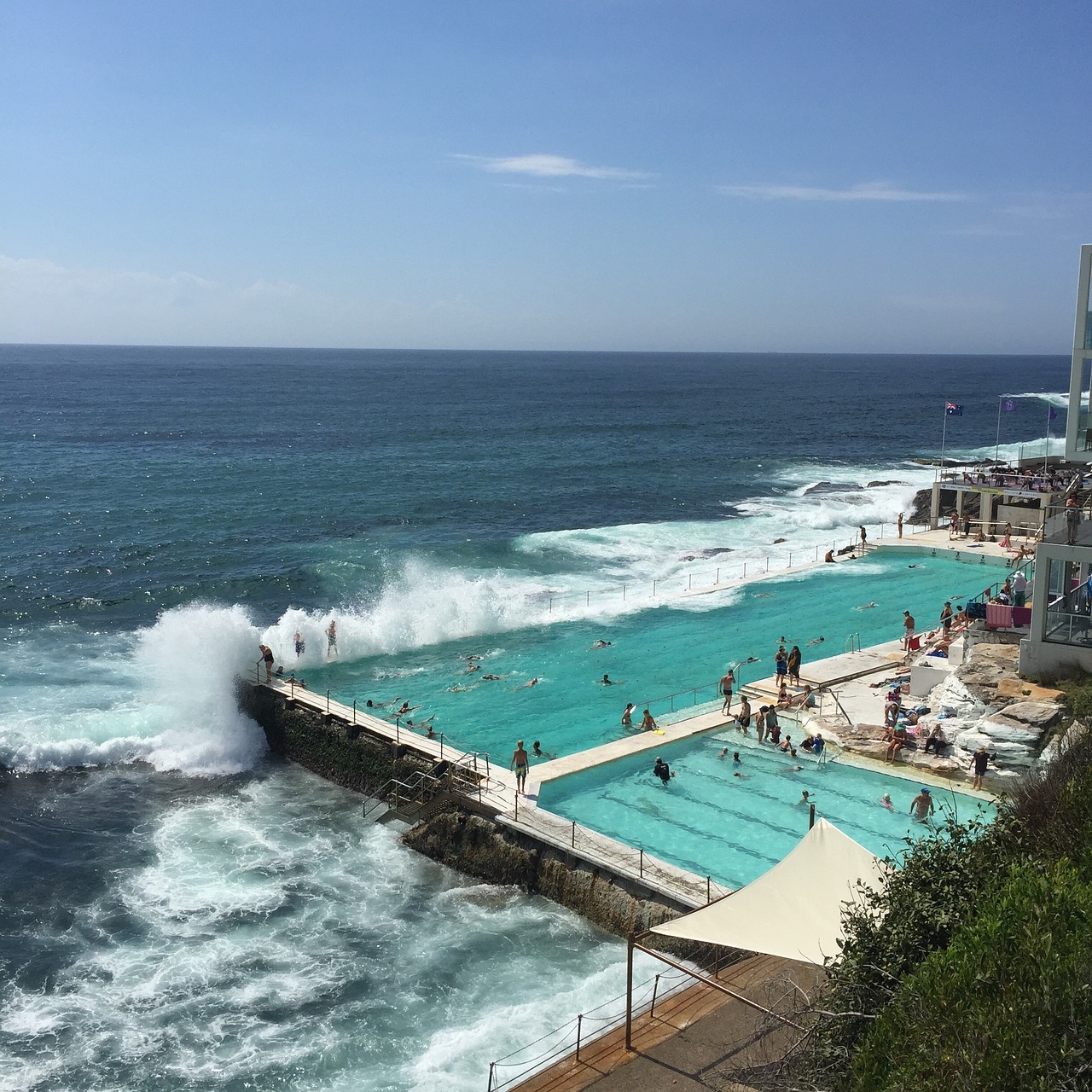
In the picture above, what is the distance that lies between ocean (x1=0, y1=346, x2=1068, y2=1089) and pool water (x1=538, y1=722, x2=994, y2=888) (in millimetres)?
2399

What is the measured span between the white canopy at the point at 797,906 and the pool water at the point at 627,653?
1120 centimetres

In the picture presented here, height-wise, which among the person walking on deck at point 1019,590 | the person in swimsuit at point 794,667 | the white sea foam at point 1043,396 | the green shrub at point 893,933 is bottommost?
the person in swimsuit at point 794,667

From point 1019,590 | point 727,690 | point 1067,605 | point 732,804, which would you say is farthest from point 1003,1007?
point 1019,590

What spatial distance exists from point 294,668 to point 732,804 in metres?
16.3

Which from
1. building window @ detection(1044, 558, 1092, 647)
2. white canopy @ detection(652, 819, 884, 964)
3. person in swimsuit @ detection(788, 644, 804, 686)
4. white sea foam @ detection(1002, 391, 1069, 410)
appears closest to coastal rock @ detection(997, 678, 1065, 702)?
building window @ detection(1044, 558, 1092, 647)

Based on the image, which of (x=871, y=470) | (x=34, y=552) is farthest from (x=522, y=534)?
(x=871, y=470)

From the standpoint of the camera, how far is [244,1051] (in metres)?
15.3

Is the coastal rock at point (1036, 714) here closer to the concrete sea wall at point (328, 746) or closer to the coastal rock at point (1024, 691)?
the coastal rock at point (1024, 691)

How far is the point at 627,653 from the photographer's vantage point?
106ft

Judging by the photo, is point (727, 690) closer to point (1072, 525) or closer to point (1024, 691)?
point (1024, 691)

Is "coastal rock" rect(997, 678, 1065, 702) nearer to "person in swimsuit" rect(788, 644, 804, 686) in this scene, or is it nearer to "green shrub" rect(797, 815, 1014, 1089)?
"person in swimsuit" rect(788, 644, 804, 686)

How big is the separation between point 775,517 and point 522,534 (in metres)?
14.3

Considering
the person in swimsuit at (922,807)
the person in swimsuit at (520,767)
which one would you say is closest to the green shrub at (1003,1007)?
the person in swimsuit at (922,807)

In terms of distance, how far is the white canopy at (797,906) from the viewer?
12.2 m
